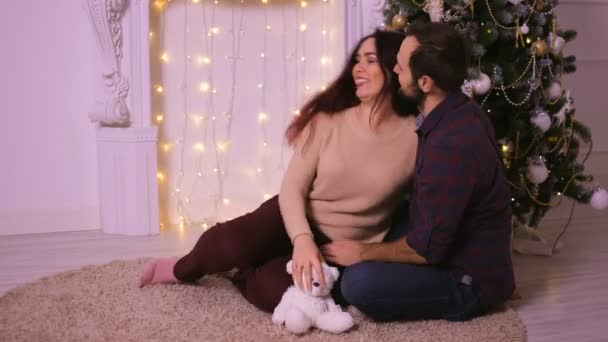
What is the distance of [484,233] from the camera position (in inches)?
71.8

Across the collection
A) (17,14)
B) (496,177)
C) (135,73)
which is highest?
(17,14)

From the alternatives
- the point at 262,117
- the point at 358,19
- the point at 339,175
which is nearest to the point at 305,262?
the point at 339,175

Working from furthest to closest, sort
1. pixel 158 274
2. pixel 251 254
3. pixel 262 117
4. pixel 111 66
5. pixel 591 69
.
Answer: pixel 591 69
pixel 262 117
pixel 111 66
pixel 158 274
pixel 251 254

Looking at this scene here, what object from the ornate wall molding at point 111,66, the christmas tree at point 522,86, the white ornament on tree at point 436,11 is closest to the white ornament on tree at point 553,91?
the christmas tree at point 522,86

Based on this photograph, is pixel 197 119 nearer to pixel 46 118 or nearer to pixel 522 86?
pixel 46 118

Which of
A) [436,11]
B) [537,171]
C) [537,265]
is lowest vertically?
[537,265]

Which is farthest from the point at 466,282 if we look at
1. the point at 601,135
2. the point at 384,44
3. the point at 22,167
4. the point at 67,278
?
the point at 601,135

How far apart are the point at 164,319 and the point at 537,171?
154 cm

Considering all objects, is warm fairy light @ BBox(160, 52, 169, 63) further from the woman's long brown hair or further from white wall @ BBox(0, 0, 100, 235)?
the woman's long brown hair

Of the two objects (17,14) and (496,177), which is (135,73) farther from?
(496,177)

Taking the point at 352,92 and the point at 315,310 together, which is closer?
the point at 315,310

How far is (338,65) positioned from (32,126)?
150 centimetres

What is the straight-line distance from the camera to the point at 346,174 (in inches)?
74.9

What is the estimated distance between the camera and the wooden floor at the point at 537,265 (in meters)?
2.00
